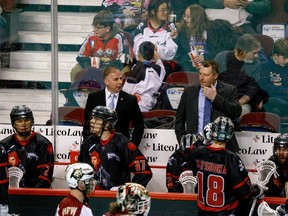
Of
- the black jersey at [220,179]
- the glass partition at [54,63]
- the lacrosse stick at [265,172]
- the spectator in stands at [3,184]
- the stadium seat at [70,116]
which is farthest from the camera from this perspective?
the stadium seat at [70,116]

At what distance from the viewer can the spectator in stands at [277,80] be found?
1109 cm

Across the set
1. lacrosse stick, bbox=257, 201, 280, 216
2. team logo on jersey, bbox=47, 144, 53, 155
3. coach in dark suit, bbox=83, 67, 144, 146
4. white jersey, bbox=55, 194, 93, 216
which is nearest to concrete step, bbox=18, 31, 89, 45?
coach in dark suit, bbox=83, 67, 144, 146

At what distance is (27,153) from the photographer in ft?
34.6

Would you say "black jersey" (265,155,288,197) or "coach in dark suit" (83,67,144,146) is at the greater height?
"coach in dark suit" (83,67,144,146)

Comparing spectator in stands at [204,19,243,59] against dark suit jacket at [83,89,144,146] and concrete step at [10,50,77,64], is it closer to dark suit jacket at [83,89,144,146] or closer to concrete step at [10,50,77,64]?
dark suit jacket at [83,89,144,146]

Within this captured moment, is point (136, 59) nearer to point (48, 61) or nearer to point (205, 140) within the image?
point (48, 61)

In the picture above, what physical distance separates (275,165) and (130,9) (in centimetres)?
223

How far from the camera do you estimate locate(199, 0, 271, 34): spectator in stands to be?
1102 cm

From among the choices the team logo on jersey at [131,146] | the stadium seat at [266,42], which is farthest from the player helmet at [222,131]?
the stadium seat at [266,42]

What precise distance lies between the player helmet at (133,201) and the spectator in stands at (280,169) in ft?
8.17

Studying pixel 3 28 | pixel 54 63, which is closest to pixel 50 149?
pixel 54 63

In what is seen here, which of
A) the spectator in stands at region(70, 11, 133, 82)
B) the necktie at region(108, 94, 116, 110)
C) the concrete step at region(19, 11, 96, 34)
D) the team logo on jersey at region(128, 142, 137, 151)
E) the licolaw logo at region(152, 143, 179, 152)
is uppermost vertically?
the concrete step at region(19, 11, 96, 34)

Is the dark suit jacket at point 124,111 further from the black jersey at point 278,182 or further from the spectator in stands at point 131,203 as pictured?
the spectator in stands at point 131,203

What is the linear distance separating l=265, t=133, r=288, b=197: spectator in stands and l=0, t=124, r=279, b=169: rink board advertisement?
99 centimetres
